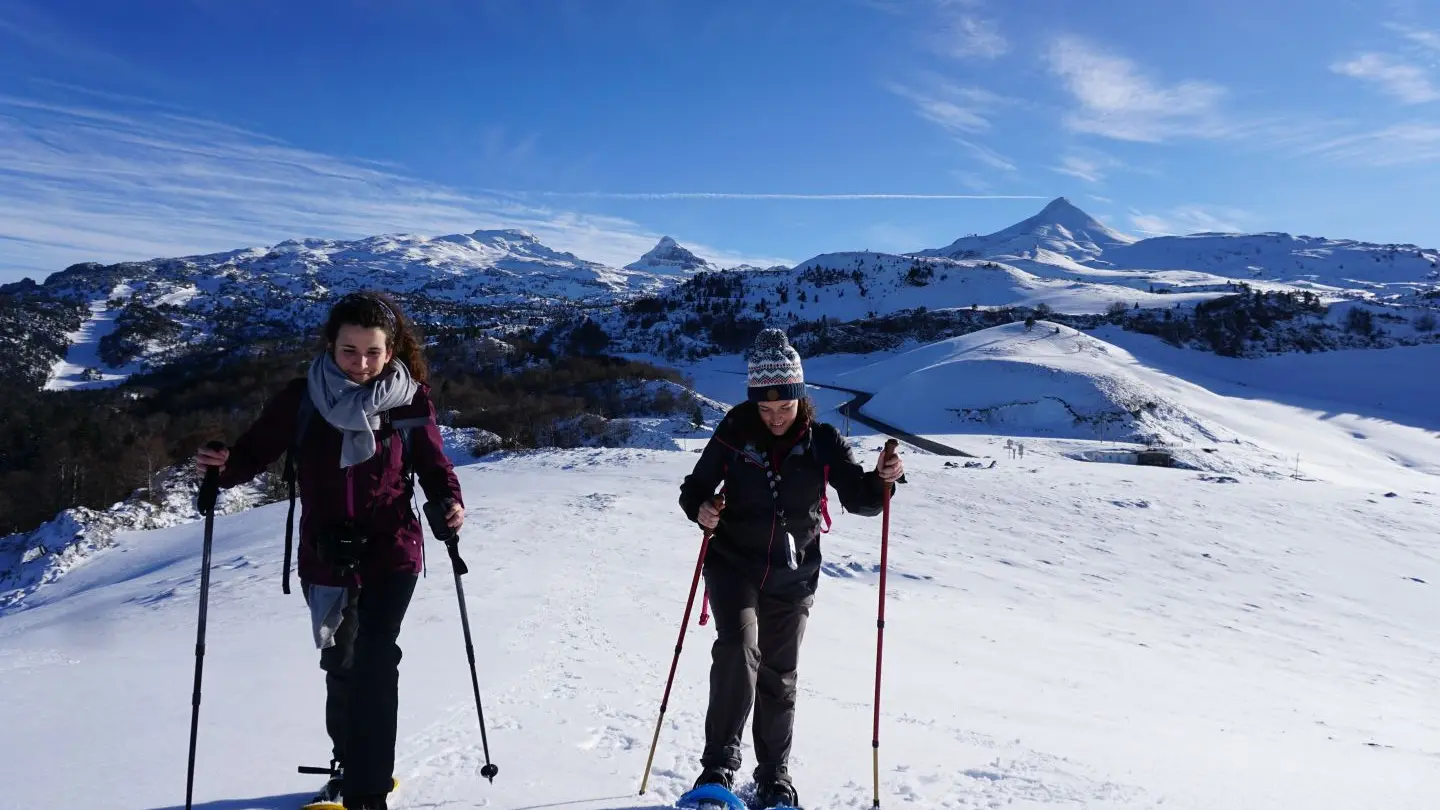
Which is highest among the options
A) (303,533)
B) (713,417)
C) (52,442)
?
(303,533)

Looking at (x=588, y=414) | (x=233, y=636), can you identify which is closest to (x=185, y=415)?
(x=588, y=414)

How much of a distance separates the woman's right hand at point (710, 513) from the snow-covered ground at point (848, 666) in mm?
1304

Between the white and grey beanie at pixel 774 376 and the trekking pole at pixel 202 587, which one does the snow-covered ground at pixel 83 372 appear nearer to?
the trekking pole at pixel 202 587

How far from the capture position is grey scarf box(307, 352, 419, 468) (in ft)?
9.94

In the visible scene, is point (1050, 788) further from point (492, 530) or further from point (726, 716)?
point (492, 530)

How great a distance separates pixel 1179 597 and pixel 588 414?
123 ft

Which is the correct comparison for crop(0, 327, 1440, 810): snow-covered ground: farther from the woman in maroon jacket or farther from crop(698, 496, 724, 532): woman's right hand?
crop(698, 496, 724, 532): woman's right hand

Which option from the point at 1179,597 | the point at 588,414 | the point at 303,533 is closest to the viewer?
the point at 303,533

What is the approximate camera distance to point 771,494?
3660 millimetres

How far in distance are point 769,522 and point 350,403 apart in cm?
192

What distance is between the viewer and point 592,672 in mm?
5633

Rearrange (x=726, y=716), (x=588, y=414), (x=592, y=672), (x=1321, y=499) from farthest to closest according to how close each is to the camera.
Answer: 1. (x=588, y=414)
2. (x=1321, y=499)
3. (x=592, y=672)
4. (x=726, y=716)

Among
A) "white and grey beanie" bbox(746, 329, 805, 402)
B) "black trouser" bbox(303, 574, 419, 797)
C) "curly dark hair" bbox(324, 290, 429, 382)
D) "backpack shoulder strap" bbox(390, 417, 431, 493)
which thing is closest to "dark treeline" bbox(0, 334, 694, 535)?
"curly dark hair" bbox(324, 290, 429, 382)

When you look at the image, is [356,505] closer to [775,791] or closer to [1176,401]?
[775,791]
